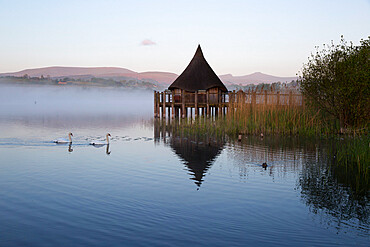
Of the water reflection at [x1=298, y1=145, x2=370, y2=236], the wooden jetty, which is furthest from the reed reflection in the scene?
the wooden jetty

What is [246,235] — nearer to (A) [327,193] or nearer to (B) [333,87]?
(A) [327,193]

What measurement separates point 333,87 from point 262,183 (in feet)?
32.1

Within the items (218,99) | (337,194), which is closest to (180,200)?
(337,194)

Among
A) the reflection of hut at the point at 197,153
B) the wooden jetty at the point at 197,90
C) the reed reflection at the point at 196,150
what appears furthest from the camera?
the wooden jetty at the point at 197,90

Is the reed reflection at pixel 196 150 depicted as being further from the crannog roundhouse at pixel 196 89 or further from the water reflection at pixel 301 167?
the crannog roundhouse at pixel 196 89

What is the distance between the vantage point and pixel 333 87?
17750mm

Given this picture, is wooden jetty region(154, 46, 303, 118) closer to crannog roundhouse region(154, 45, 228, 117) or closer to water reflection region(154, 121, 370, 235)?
crannog roundhouse region(154, 45, 228, 117)

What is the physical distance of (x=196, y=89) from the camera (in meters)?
33.6

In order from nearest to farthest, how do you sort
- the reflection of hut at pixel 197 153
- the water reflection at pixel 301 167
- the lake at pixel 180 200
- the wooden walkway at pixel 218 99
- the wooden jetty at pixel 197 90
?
the lake at pixel 180 200 → the water reflection at pixel 301 167 → the reflection of hut at pixel 197 153 → the wooden walkway at pixel 218 99 → the wooden jetty at pixel 197 90

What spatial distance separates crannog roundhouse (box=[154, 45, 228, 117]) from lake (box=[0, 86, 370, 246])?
18062 millimetres

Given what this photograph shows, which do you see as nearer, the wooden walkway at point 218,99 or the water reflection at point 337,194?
the water reflection at point 337,194

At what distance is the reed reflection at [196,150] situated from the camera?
39.5 ft

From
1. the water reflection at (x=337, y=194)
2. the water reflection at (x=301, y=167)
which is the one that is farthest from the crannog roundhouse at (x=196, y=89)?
the water reflection at (x=337, y=194)

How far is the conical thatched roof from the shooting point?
33.7 m
